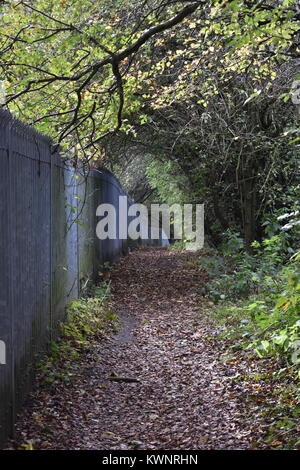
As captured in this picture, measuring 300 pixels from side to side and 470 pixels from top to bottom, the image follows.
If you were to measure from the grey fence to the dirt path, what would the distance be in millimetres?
455

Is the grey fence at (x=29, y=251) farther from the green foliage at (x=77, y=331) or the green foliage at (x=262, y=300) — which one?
the green foliage at (x=262, y=300)

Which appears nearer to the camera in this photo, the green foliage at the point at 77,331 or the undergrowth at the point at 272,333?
the undergrowth at the point at 272,333

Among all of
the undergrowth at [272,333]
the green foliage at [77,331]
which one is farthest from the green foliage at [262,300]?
the green foliage at [77,331]

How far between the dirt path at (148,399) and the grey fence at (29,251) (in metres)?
0.45

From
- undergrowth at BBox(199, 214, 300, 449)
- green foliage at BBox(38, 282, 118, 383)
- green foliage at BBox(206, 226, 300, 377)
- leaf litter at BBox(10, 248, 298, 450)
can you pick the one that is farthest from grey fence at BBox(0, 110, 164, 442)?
green foliage at BBox(206, 226, 300, 377)

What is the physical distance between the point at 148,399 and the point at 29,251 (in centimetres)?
205

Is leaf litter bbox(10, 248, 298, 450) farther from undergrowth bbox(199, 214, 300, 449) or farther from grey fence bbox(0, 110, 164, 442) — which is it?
grey fence bbox(0, 110, 164, 442)

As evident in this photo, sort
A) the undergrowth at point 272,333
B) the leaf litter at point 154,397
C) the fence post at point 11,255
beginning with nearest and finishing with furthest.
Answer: the fence post at point 11,255 < the leaf litter at point 154,397 < the undergrowth at point 272,333

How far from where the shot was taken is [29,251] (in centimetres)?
557

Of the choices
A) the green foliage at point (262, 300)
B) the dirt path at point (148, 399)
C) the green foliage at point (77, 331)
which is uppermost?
the green foliage at point (262, 300)

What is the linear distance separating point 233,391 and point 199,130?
893cm

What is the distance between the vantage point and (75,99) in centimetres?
860

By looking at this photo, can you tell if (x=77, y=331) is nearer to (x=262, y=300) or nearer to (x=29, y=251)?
(x=29, y=251)

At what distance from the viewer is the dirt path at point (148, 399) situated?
15.7 feet
